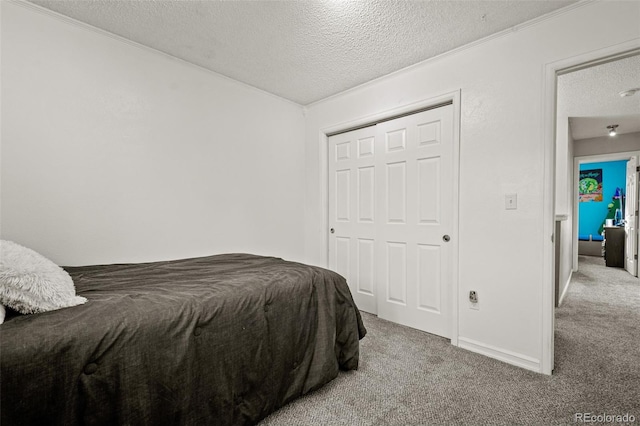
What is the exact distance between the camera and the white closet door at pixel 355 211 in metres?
3.11

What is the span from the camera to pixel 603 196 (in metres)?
7.38

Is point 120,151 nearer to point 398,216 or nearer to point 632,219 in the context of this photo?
point 398,216

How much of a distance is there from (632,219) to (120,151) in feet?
23.5

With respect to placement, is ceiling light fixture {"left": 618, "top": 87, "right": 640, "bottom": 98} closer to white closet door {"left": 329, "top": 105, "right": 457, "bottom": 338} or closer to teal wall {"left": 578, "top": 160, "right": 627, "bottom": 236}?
white closet door {"left": 329, "top": 105, "right": 457, "bottom": 338}

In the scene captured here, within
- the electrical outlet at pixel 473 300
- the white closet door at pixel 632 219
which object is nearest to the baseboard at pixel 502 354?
the electrical outlet at pixel 473 300

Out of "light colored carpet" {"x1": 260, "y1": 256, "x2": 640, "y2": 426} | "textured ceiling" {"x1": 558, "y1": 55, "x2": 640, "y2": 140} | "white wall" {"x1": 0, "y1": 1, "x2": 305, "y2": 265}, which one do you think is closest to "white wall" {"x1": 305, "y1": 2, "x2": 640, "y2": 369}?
"light colored carpet" {"x1": 260, "y1": 256, "x2": 640, "y2": 426}

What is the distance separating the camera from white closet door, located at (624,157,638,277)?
15.7 feet

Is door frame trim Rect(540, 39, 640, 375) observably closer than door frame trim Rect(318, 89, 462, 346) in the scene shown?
Yes

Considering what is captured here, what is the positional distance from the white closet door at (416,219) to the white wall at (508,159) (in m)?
0.17

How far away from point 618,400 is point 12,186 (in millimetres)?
3758

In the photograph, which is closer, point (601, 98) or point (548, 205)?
point (548, 205)
